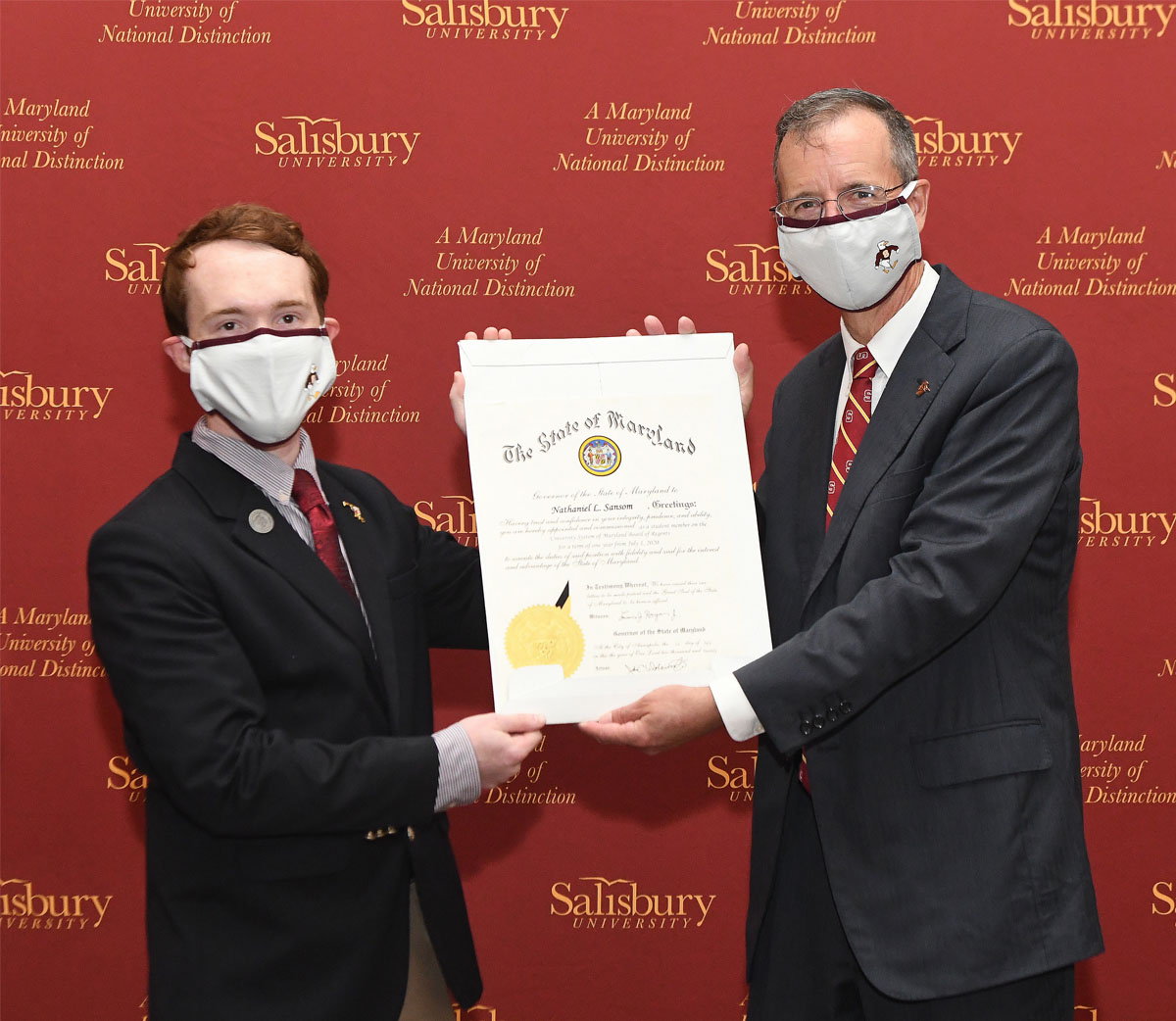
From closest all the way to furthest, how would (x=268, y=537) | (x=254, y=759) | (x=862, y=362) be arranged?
(x=254, y=759), (x=268, y=537), (x=862, y=362)

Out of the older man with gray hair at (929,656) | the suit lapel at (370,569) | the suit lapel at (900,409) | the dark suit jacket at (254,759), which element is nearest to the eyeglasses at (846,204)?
the older man with gray hair at (929,656)

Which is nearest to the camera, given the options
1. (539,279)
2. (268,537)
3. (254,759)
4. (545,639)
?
(254,759)

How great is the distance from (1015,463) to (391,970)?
1.34m

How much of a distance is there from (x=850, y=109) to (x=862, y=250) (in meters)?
0.26

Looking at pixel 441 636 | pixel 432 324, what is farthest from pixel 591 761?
pixel 432 324

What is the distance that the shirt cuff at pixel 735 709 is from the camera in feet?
6.18

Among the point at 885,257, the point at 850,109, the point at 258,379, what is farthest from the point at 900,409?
the point at 258,379

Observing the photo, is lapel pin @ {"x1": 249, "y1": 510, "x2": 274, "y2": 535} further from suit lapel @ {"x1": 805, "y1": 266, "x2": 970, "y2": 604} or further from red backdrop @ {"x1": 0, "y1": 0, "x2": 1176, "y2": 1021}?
red backdrop @ {"x1": 0, "y1": 0, "x2": 1176, "y2": 1021}

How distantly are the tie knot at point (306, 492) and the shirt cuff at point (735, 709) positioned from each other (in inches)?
30.4

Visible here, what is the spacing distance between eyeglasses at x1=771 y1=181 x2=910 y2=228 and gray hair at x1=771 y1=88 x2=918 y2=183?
58 millimetres

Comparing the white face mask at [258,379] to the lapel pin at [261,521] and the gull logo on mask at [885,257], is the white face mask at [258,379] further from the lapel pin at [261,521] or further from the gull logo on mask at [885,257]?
the gull logo on mask at [885,257]

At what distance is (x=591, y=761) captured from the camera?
130 inches

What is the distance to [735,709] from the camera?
1887mm

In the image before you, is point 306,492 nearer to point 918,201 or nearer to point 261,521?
point 261,521
